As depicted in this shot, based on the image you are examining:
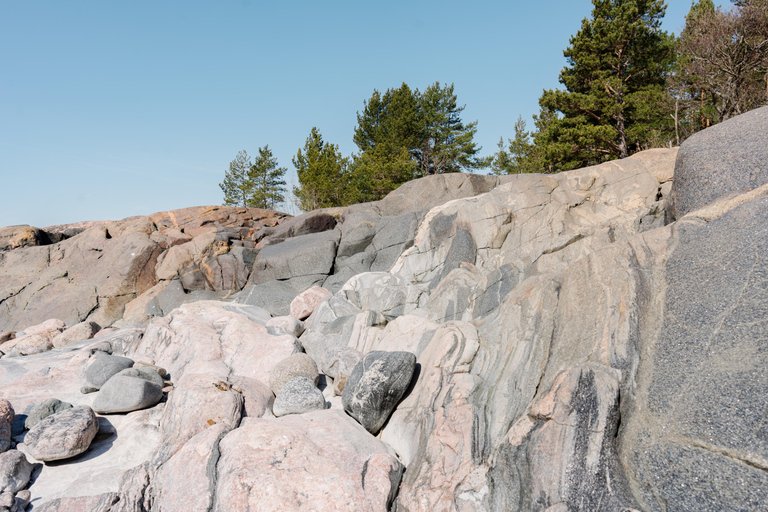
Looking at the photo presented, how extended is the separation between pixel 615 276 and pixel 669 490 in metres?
2.83

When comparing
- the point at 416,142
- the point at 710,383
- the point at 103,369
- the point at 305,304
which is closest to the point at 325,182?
the point at 416,142

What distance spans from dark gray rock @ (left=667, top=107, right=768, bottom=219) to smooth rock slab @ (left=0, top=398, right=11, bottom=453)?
1214 cm

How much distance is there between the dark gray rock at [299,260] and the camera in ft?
63.9

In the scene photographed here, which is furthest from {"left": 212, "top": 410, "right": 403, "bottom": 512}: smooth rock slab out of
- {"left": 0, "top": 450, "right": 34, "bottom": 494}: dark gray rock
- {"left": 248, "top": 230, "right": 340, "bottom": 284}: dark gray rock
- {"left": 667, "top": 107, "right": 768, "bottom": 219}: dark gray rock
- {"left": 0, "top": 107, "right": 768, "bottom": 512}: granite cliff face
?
{"left": 248, "top": 230, "right": 340, "bottom": 284}: dark gray rock

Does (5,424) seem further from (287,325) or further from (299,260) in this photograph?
(299,260)

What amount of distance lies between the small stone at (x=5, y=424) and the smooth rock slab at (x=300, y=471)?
14.2ft

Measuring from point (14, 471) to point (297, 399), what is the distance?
439 centimetres

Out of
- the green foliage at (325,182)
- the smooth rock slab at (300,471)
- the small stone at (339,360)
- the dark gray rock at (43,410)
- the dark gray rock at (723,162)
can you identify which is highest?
the green foliage at (325,182)

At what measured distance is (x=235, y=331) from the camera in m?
11.5

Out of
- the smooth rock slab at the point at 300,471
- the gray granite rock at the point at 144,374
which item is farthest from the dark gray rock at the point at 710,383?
the gray granite rock at the point at 144,374

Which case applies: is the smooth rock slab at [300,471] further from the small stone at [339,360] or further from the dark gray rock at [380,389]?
the small stone at [339,360]

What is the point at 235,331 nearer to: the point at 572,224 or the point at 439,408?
the point at 439,408

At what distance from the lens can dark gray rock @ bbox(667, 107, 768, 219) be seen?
6703mm

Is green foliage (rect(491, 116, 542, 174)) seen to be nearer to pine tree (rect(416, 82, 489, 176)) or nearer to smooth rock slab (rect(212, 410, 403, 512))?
pine tree (rect(416, 82, 489, 176))
